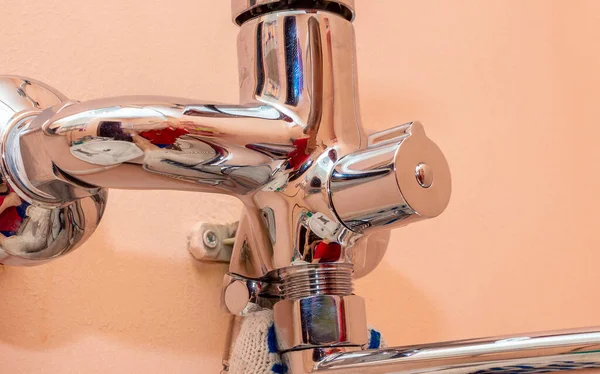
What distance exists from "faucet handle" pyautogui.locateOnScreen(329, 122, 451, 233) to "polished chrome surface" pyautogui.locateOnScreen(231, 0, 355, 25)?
2.9 inches

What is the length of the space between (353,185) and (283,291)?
7 cm

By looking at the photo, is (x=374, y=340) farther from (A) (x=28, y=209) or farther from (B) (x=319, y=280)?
(A) (x=28, y=209)

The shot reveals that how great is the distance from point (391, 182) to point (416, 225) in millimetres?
249

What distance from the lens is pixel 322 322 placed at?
35cm

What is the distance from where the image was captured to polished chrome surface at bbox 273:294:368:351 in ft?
1.13

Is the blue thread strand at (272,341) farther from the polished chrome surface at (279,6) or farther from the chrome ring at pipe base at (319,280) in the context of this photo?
the polished chrome surface at (279,6)

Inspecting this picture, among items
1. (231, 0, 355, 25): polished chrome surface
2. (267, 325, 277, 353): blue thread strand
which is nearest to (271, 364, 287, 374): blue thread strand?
(267, 325, 277, 353): blue thread strand

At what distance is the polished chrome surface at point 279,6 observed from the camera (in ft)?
1.21

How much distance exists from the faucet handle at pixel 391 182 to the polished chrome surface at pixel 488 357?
0.05 meters

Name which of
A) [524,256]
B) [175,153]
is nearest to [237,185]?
[175,153]

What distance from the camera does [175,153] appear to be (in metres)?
0.32

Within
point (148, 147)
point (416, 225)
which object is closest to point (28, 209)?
point (148, 147)

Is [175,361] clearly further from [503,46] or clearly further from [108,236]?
[503,46]

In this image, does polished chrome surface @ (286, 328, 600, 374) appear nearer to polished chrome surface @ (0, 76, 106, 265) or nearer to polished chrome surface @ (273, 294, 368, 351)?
polished chrome surface @ (273, 294, 368, 351)
